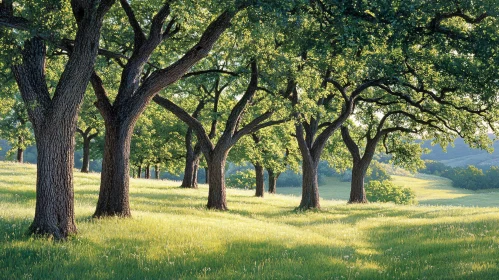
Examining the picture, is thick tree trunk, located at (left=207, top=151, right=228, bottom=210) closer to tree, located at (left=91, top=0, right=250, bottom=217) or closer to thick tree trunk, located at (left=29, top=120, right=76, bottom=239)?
tree, located at (left=91, top=0, right=250, bottom=217)

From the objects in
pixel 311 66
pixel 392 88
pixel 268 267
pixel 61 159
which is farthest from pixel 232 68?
pixel 268 267

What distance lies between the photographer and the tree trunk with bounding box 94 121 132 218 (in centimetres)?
1636

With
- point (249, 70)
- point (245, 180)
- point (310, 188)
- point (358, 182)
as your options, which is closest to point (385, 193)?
point (245, 180)

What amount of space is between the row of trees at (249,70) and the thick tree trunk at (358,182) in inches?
3.1

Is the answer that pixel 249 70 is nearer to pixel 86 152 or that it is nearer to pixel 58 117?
pixel 58 117

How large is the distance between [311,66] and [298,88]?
3449 millimetres

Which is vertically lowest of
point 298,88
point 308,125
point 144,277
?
point 144,277

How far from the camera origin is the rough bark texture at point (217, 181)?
80.5ft

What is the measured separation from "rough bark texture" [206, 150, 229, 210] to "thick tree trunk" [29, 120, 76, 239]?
12570mm

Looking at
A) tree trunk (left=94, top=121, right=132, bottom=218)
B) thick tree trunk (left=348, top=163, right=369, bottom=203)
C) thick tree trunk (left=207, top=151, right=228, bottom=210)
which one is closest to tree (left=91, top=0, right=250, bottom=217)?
tree trunk (left=94, top=121, right=132, bottom=218)

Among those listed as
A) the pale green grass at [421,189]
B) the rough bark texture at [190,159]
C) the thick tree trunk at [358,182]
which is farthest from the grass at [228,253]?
the pale green grass at [421,189]

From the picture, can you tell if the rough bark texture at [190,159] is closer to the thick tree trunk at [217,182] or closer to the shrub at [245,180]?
the thick tree trunk at [217,182]

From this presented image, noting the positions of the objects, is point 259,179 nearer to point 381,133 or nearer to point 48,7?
point 381,133

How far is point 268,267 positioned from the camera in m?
10.4
